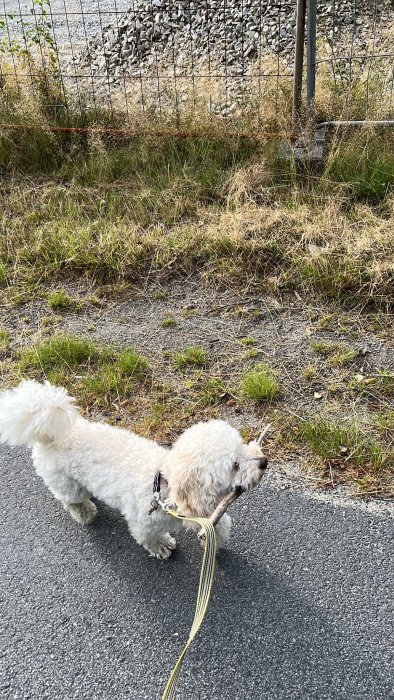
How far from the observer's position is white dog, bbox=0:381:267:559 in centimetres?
201

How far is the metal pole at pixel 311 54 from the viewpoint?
14.4ft

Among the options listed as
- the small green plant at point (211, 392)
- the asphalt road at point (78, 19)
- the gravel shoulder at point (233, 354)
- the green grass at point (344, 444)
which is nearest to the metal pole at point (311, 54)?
the gravel shoulder at point (233, 354)

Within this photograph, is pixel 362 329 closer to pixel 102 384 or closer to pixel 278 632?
pixel 102 384

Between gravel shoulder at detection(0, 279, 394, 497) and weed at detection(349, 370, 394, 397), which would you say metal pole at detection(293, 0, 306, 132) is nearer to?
gravel shoulder at detection(0, 279, 394, 497)

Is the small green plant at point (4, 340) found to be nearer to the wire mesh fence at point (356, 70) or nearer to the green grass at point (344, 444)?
the green grass at point (344, 444)

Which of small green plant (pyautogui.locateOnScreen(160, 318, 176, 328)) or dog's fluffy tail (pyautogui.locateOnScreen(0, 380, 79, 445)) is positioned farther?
small green plant (pyautogui.locateOnScreen(160, 318, 176, 328))

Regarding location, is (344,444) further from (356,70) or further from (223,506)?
(356,70)

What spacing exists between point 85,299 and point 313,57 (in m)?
2.83

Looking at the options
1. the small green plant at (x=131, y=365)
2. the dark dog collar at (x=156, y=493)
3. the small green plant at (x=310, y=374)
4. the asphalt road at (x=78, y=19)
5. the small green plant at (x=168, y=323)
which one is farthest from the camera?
the asphalt road at (x=78, y=19)

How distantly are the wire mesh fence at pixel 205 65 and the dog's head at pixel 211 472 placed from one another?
3.90 m

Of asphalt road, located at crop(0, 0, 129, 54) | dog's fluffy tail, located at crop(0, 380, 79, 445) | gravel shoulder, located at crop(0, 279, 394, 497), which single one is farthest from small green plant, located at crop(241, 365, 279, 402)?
asphalt road, located at crop(0, 0, 129, 54)

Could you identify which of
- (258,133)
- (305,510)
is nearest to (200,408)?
(305,510)

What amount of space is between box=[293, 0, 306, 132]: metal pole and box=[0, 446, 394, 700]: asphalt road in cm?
369

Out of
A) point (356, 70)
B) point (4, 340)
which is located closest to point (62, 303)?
point (4, 340)
